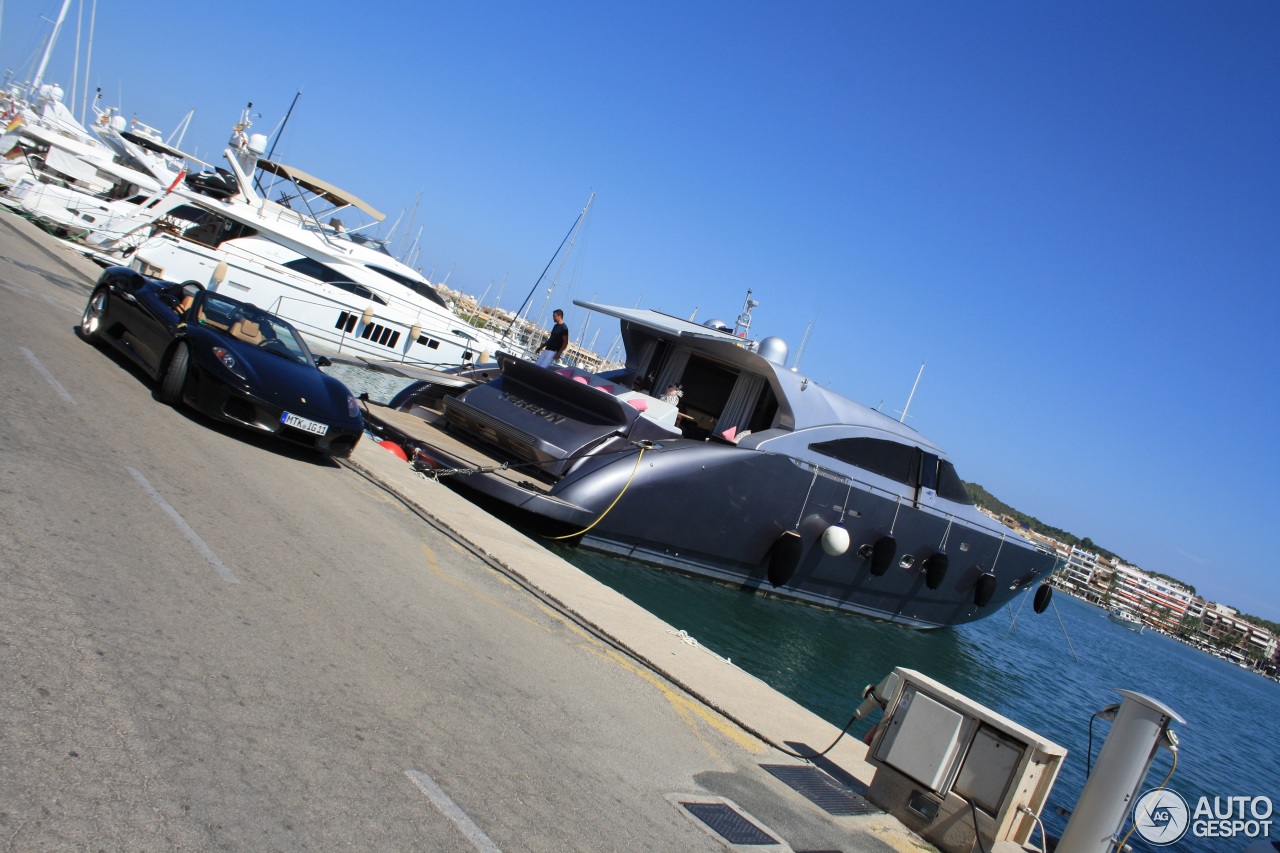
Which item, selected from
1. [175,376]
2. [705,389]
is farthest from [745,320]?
[175,376]

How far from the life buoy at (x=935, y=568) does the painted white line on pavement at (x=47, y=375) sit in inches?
558

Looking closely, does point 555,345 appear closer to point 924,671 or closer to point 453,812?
point 924,671

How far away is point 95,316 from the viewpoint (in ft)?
38.9

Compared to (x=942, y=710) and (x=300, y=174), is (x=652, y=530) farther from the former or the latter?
(x=300, y=174)

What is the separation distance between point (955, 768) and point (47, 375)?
924cm

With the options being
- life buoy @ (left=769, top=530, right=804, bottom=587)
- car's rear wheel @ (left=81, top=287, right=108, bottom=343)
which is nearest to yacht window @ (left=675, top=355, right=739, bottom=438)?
→ life buoy @ (left=769, top=530, right=804, bottom=587)

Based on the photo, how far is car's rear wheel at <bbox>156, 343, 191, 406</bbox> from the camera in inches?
386

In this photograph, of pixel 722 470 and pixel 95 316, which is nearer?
pixel 95 316

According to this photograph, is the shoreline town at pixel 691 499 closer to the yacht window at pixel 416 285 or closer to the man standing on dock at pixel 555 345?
the man standing on dock at pixel 555 345

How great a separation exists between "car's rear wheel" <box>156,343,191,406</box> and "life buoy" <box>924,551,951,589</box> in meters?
13.2

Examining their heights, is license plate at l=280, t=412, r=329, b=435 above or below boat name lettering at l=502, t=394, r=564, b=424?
below

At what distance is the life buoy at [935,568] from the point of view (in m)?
17.3

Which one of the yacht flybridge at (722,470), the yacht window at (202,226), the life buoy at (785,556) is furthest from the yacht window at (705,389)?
the yacht window at (202,226)

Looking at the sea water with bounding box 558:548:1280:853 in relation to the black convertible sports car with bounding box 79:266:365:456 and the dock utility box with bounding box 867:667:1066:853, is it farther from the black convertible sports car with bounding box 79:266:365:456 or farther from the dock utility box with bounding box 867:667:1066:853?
the black convertible sports car with bounding box 79:266:365:456
